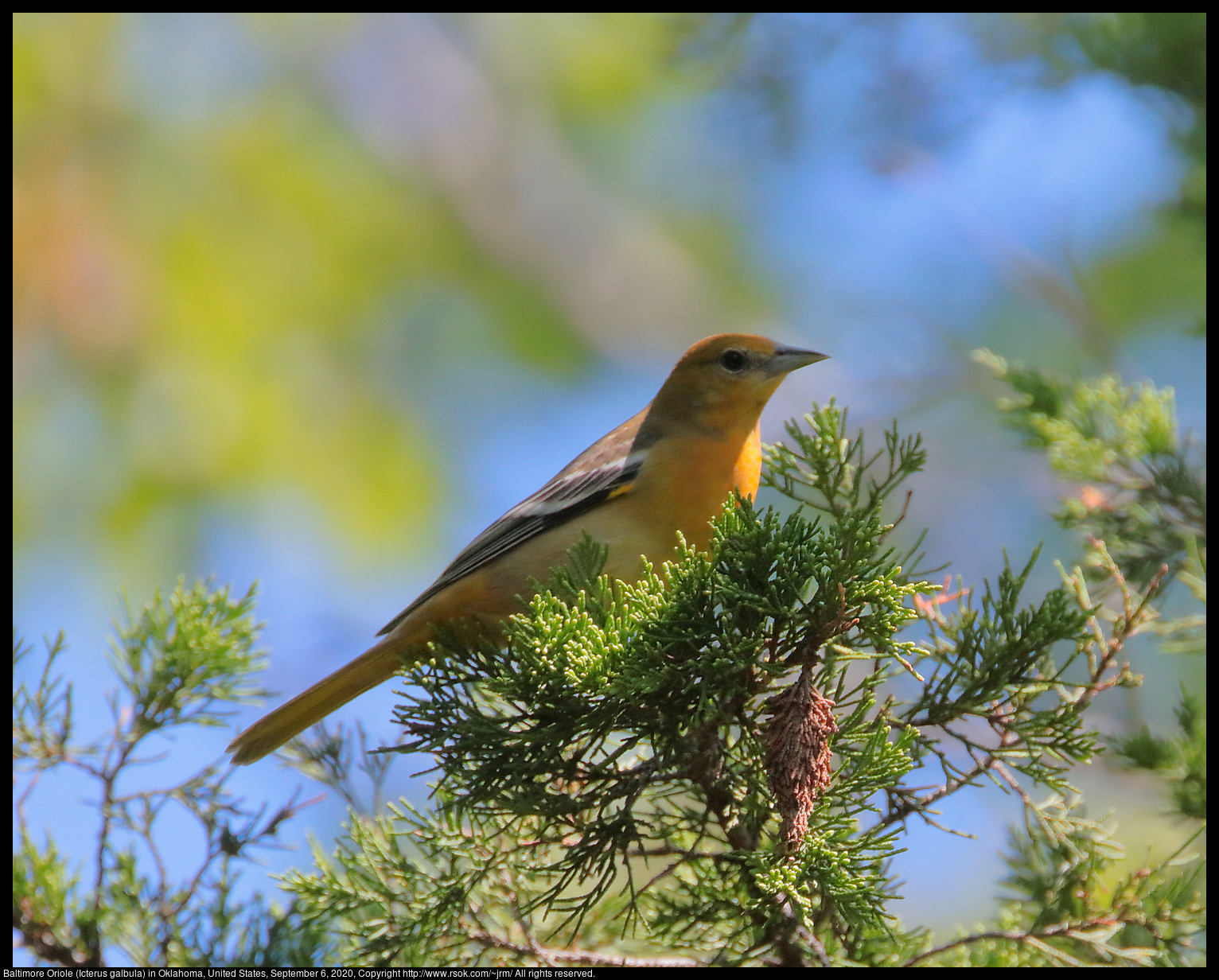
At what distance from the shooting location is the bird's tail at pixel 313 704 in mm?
3730

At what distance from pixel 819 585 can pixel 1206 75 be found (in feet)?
11.8

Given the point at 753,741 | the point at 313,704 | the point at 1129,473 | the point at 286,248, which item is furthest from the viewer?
the point at 286,248

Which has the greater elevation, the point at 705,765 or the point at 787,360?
the point at 787,360

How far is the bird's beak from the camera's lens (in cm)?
456

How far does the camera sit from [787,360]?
15.2 ft

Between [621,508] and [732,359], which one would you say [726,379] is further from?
[621,508]

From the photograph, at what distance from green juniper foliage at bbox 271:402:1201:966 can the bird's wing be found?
835 millimetres

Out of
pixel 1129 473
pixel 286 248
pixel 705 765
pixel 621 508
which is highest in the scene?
pixel 286 248

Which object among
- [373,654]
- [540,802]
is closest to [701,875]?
[540,802]

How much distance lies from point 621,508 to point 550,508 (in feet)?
1.12

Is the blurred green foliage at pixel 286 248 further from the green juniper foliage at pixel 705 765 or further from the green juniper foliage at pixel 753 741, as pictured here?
the green juniper foliage at pixel 753 741

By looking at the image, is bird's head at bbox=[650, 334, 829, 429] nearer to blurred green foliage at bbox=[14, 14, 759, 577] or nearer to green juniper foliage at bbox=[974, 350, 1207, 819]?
green juniper foliage at bbox=[974, 350, 1207, 819]

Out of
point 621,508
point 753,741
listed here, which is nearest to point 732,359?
point 621,508

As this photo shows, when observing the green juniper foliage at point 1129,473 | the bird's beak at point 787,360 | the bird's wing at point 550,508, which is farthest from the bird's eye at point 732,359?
the green juniper foliage at point 1129,473
